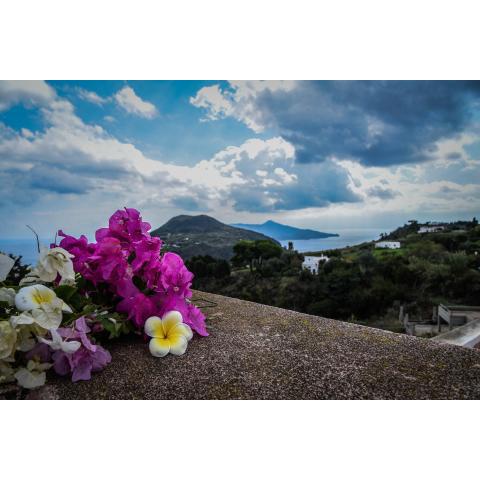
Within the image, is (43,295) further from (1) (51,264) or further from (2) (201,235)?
(2) (201,235)

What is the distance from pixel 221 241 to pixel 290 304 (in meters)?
2.40

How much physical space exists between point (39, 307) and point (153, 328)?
515 mm

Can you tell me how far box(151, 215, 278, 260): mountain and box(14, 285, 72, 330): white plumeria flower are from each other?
5.11 m

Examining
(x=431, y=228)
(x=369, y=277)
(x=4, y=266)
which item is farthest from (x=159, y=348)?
(x=369, y=277)

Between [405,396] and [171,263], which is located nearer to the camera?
[405,396]

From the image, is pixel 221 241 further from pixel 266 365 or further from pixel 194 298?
pixel 266 365

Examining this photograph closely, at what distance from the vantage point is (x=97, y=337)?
70.5 inches

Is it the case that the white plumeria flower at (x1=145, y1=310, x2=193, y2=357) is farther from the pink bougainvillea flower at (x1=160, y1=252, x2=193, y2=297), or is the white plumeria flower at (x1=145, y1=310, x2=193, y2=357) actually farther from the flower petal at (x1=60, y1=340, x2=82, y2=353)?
the flower petal at (x1=60, y1=340, x2=82, y2=353)

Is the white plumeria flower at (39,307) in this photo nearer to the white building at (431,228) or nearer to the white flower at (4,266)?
the white flower at (4,266)

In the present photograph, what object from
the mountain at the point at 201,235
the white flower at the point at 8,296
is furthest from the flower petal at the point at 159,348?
the mountain at the point at 201,235

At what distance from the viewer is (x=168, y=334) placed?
1.74 m

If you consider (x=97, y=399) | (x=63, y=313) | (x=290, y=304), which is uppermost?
(x=63, y=313)

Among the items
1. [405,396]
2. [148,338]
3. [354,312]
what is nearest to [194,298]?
[148,338]

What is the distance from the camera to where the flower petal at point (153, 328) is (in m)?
1.73
